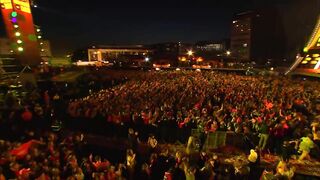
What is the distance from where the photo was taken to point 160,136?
12500 millimetres

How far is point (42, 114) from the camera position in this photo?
44.4 feet

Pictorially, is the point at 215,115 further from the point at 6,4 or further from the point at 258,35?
the point at 258,35

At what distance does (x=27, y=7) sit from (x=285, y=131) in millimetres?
20424

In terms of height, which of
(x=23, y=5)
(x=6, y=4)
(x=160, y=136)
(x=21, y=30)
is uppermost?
(x=23, y=5)

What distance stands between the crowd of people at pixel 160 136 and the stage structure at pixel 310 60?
23.0m

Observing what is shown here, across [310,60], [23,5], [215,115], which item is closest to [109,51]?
[310,60]

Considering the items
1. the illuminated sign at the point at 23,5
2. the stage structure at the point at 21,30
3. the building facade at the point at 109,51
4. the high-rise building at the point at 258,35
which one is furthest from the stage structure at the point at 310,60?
the high-rise building at the point at 258,35

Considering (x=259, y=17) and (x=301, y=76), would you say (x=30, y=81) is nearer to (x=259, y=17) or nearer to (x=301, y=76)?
(x=301, y=76)

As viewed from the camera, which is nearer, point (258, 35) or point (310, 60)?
point (310, 60)

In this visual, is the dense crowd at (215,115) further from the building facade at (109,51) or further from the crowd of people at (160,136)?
the building facade at (109,51)

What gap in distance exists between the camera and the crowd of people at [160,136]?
27.6 feet

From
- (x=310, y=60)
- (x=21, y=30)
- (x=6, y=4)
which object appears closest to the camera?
(x=6, y=4)

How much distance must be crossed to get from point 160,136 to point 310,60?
120ft

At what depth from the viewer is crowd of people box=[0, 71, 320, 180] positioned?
27.6ft
